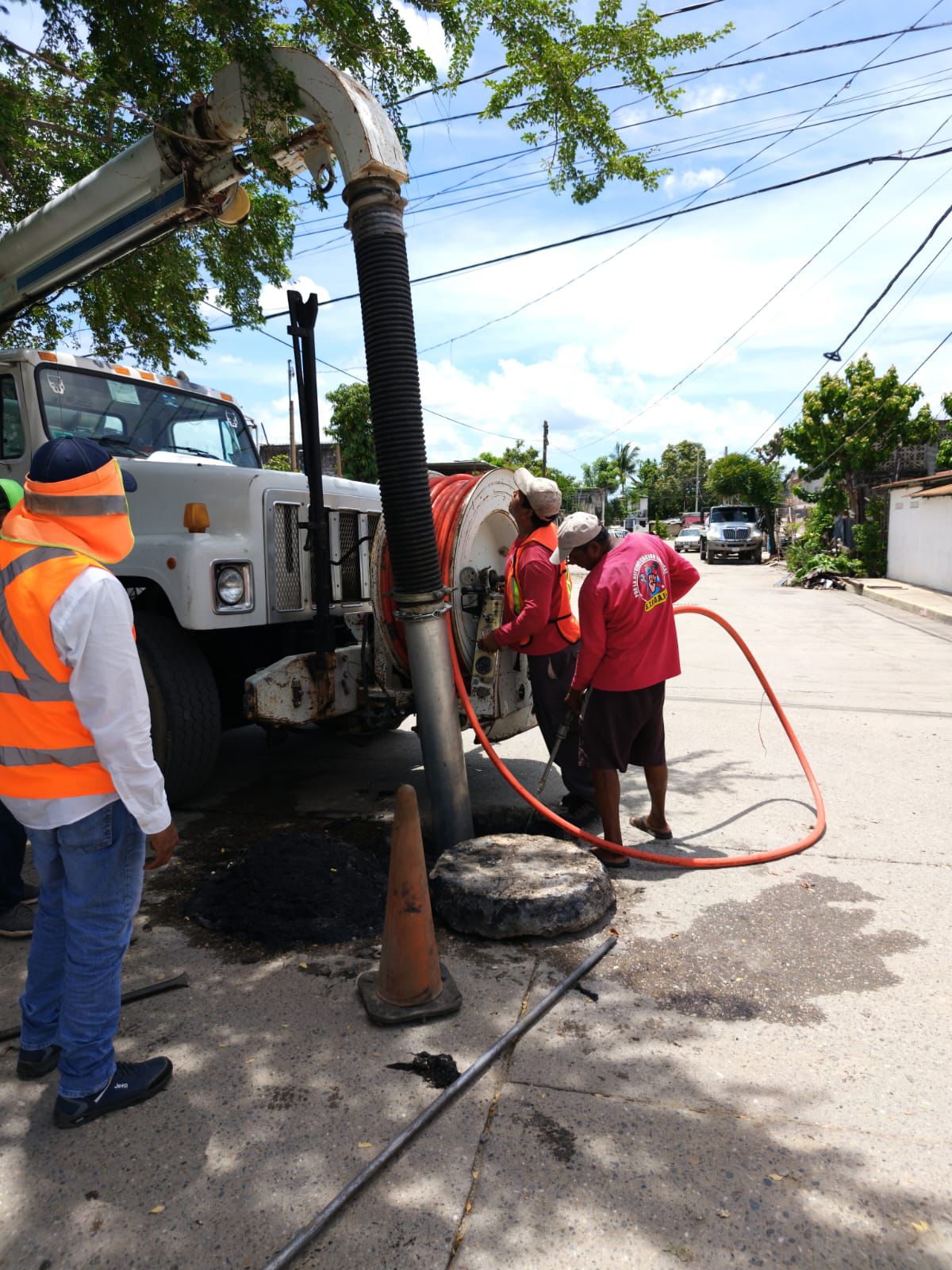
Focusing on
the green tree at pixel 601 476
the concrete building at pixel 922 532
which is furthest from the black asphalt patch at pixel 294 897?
the green tree at pixel 601 476

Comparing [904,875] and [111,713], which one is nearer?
[111,713]

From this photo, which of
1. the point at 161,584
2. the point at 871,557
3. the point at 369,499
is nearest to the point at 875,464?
the point at 871,557

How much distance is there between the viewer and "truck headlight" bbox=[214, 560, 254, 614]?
4.43 meters

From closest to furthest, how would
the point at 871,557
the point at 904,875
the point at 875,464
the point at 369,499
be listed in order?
1. the point at 904,875
2. the point at 369,499
3. the point at 871,557
4. the point at 875,464

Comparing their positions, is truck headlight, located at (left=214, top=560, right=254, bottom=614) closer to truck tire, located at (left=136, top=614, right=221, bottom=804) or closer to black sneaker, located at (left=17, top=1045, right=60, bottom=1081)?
truck tire, located at (left=136, top=614, right=221, bottom=804)

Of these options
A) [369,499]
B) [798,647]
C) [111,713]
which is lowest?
[798,647]

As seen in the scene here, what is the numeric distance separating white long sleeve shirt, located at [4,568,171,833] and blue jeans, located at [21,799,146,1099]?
2.9 inches

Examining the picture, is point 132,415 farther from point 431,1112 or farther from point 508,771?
point 431,1112

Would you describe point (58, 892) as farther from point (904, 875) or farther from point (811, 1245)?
point (904, 875)

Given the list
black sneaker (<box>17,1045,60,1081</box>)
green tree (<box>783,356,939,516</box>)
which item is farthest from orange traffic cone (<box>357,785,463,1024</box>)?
green tree (<box>783,356,939,516</box>)

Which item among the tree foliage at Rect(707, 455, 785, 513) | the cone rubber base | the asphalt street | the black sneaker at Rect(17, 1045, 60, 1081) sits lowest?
the asphalt street

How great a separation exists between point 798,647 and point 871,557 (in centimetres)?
1443

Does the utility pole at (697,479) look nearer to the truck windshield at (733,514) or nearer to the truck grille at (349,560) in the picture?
the truck windshield at (733,514)

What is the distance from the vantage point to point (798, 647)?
1197 cm
